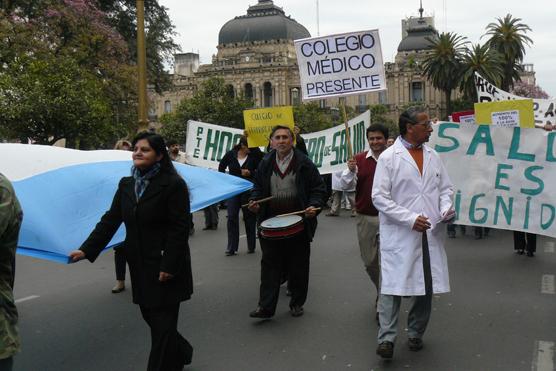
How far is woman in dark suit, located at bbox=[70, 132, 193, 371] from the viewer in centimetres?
444

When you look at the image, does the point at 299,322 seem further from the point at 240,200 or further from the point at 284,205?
the point at 240,200

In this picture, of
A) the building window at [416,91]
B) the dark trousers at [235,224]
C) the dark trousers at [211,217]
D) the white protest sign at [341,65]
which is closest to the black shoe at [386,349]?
the white protest sign at [341,65]

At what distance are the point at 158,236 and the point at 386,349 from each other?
180cm

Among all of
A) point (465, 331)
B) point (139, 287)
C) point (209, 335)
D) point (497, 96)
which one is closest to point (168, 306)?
point (139, 287)

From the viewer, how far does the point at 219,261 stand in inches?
373

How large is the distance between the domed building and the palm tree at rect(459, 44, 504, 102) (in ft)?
152

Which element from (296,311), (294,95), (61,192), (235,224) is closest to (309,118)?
(294,95)

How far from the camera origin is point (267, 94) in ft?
412

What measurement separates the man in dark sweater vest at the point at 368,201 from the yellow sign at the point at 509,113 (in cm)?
531

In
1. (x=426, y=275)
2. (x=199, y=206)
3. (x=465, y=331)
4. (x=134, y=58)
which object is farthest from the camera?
(x=134, y=58)

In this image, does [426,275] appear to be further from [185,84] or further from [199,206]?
[185,84]

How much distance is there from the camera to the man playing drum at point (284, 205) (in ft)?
20.1

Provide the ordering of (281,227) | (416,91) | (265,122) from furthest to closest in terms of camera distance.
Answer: (416,91)
(265,122)
(281,227)

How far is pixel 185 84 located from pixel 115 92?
97.2m
